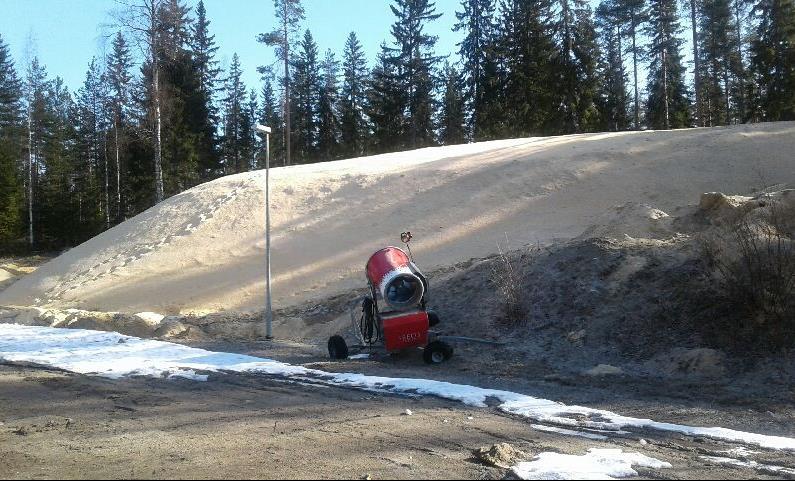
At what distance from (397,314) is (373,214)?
1250 centimetres

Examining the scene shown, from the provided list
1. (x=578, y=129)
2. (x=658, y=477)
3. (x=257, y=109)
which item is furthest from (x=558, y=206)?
(x=257, y=109)

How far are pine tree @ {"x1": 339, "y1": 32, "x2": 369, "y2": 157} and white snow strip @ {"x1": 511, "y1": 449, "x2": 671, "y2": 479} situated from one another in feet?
173

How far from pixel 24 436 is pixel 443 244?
49.3 ft

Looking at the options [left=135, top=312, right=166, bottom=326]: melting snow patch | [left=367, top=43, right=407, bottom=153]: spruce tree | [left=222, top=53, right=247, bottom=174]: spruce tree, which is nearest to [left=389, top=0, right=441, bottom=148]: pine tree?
[left=367, top=43, right=407, bottom=153]: spruce tree

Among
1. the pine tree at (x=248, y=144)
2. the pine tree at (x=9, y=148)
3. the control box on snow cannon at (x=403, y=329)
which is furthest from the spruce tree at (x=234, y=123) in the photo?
the control box on snow cannon at (x=403, y=329)

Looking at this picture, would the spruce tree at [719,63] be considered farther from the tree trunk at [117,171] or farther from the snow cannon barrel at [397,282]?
the snow cannon barrel at [397,282]

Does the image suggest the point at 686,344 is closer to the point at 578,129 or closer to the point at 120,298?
the point at 120,298

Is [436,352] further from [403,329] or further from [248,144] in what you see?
[248,144]

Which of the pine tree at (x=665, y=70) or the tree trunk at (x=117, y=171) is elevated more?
the pine tree at (x=665, y=70)

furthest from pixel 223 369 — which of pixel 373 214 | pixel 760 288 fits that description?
pixel 373 214

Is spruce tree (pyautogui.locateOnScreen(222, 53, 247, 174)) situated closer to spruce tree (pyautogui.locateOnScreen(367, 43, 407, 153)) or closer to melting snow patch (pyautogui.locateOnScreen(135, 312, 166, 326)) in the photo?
spruce tree (pyautogui.locateOnScreen(367, 43, 407, 153))

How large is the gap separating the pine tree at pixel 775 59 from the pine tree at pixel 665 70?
574 centimetres

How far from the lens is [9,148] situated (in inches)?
2062

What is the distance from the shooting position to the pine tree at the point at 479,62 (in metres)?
50.6
